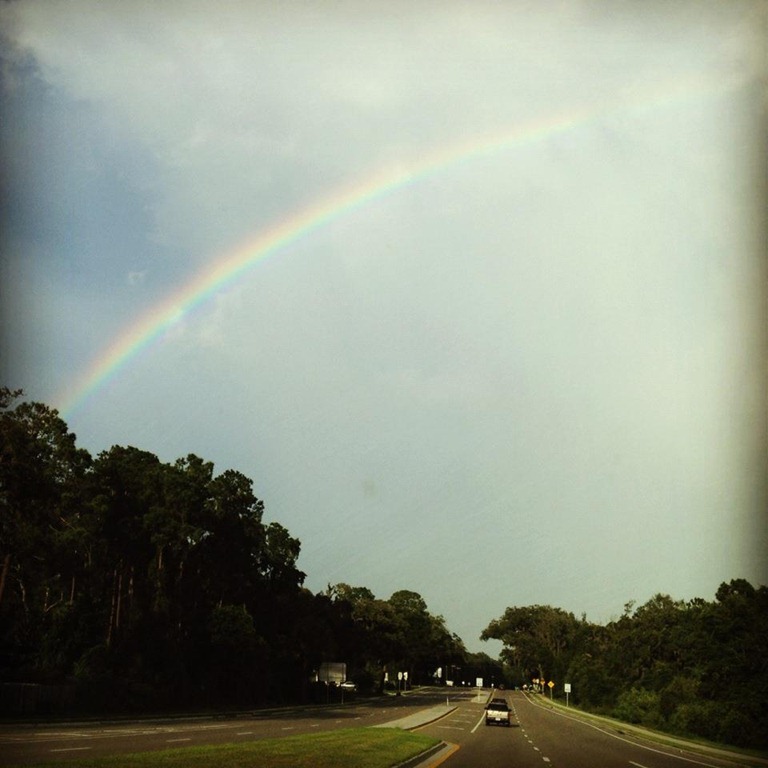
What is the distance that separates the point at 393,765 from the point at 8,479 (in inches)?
1282

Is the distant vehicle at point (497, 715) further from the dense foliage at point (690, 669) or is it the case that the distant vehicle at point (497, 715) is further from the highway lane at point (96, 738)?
the highway lane at point (96, 738)

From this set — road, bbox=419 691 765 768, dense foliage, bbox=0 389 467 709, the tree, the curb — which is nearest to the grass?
the curb

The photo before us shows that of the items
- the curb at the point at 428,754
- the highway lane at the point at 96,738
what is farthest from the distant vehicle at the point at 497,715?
the curb at the point at 428,754

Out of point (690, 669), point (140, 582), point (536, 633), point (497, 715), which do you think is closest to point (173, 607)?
point (140, 582)

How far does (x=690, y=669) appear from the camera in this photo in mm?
77125

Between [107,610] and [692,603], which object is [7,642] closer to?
[107,610]

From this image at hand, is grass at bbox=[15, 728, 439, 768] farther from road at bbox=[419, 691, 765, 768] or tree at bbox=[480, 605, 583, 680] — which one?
tree at bbox=[480, 605, 583, 680]

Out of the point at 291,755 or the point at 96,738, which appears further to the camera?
the point at 96,738

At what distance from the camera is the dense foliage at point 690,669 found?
5309 centimetres

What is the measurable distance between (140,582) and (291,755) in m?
52.9

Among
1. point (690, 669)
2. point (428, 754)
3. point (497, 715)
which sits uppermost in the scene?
point (690, 669)

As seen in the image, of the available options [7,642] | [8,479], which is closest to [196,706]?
[7,642]

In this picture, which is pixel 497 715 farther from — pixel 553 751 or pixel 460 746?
pixel 553 751

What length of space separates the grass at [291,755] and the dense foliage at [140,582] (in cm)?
2477
